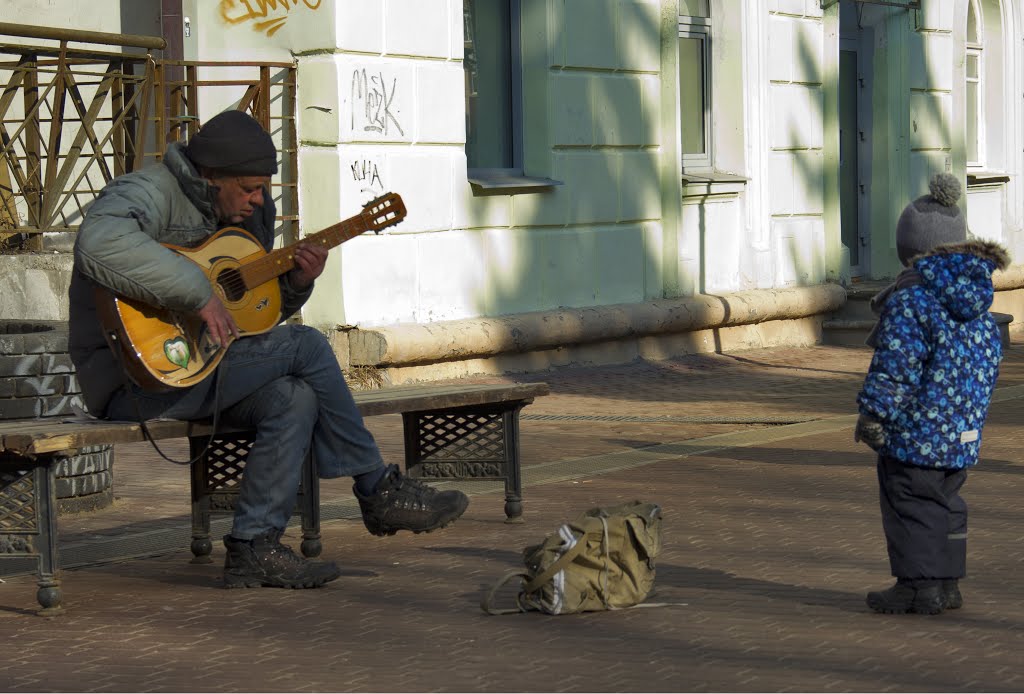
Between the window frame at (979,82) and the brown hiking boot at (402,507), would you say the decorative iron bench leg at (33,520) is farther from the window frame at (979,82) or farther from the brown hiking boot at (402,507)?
the window frame at (979,82)

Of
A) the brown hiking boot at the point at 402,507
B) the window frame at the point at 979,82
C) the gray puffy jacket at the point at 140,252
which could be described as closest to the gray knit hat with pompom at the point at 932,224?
the brown hiking boot at the point at 402,507

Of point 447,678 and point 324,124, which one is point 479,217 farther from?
point 447,678

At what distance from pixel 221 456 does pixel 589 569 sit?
1.66 metres

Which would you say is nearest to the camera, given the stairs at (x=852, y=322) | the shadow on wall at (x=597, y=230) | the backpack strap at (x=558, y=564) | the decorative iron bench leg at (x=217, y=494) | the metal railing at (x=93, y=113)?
the backpack strap at (x=558, y=564)

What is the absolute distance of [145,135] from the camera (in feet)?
40.1

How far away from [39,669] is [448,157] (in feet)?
29.6

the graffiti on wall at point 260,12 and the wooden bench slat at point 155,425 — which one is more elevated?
the graffiti on wall at point 260,12

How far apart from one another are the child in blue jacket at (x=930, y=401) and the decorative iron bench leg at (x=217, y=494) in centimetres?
203

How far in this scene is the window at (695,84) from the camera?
1702 centimetres

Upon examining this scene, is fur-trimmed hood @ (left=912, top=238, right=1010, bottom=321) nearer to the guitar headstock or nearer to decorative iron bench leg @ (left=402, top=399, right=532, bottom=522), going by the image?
the guitar headstock

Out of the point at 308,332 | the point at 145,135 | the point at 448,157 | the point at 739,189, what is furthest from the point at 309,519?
the point at 739,189

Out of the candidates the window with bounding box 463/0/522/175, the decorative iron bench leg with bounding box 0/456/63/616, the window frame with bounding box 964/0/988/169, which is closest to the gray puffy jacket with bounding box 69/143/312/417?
the decorative iron bench leg with bounding box 0/456/63/616

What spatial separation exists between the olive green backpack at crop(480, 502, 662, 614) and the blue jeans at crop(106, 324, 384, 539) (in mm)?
858

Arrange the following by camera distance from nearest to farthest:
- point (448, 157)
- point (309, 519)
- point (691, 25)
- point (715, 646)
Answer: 1. point (715, 646)
2. point (309, 519)
3. point (448, 157)
4. point (691, 25)
